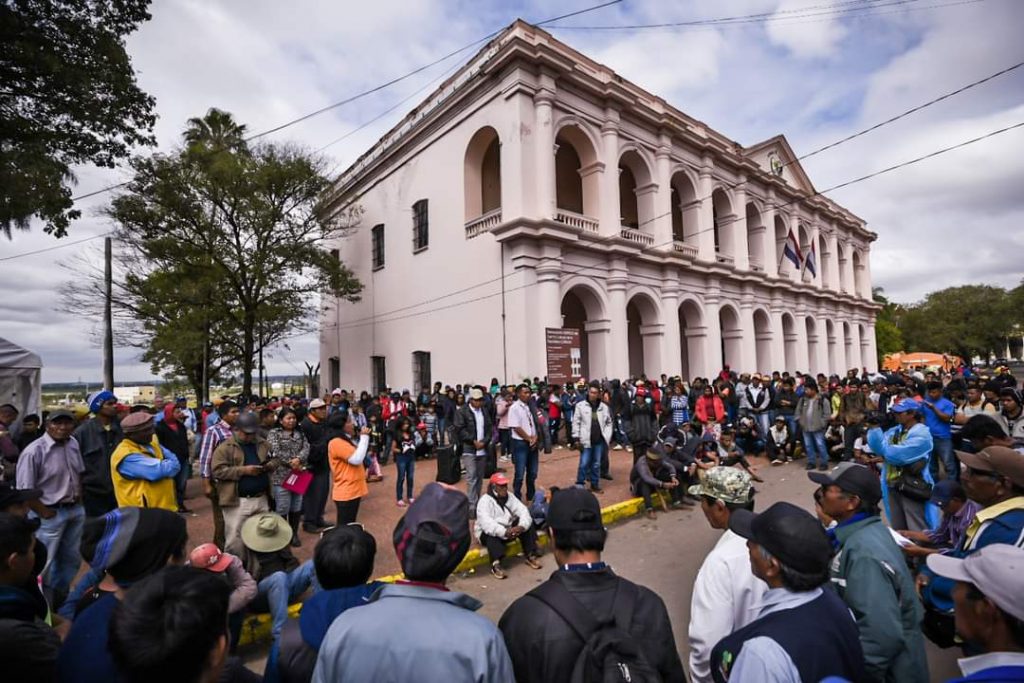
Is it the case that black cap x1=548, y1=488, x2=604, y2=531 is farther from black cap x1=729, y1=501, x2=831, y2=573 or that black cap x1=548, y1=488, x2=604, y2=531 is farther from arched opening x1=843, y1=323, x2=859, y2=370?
arched opening x1=843, y1=323, x2=859, y2=370

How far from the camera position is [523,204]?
14.1 metres

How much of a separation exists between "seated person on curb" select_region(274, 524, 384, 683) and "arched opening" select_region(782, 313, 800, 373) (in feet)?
91.8

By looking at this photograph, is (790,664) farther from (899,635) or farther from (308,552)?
(308,552)

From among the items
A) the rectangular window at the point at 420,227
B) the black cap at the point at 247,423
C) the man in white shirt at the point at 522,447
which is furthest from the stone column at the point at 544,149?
the black cap at the point at 247,423

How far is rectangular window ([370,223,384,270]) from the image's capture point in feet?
70.6

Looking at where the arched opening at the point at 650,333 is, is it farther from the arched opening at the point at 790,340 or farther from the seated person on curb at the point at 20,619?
the seated person on curb at the point at 20,619

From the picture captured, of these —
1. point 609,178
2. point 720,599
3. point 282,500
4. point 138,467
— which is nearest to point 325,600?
point 720,599

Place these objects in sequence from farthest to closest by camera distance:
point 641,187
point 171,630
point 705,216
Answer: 1. point 705,216
2. point 641,187
3. point 171,630

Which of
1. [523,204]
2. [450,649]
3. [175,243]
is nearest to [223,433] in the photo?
[450,649]

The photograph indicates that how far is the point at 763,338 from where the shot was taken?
24.2m

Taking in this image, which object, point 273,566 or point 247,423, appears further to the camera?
point 247,423

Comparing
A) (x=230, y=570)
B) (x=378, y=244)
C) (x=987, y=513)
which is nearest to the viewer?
(x=987, y=513)

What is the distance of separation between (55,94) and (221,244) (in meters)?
9.39

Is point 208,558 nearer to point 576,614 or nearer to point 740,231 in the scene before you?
point 576,614
